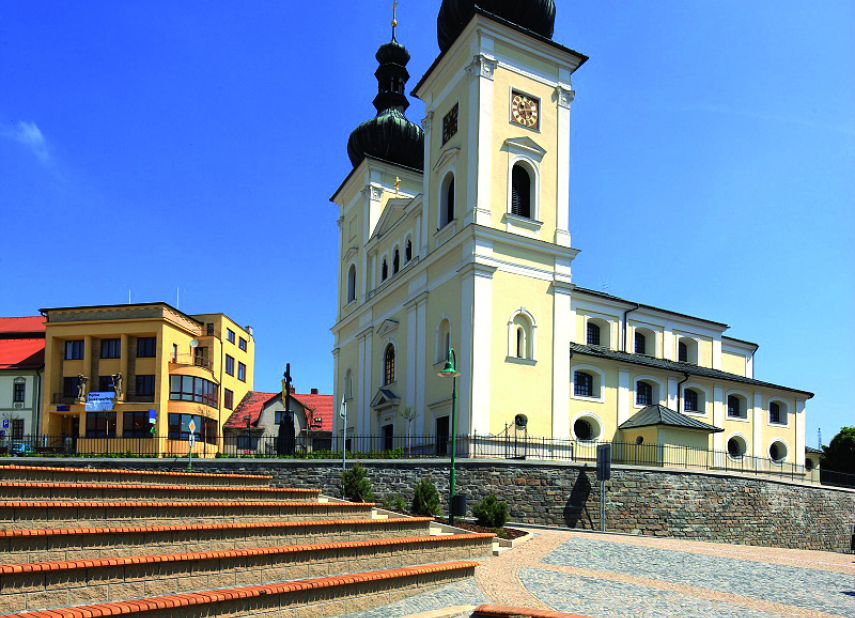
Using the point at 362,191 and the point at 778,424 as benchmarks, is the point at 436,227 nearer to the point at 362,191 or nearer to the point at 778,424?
the point at 362,191

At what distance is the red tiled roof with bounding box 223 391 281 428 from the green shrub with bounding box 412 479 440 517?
38297 millimetres

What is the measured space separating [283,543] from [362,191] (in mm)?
34544

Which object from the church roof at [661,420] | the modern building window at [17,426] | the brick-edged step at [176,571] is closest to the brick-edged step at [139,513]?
the brick-edged step at [176,571]

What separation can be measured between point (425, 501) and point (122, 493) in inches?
315

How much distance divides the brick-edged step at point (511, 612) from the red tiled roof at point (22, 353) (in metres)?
44.6

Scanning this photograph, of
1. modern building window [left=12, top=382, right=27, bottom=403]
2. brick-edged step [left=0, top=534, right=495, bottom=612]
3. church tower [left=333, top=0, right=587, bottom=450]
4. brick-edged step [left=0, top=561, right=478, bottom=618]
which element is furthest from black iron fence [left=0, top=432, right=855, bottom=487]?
brick-edged step [left=0, top=534, right=495, bottom=612]

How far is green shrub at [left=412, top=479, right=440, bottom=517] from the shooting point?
18516mm

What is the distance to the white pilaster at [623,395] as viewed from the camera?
35.9m

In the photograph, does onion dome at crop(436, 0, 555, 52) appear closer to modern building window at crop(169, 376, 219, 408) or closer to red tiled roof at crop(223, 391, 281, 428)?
modern building window at crop(169, 376, 219, 408)

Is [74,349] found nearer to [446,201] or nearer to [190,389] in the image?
[190,389]

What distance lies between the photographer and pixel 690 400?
40656 mm

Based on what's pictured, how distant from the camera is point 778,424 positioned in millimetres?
44000

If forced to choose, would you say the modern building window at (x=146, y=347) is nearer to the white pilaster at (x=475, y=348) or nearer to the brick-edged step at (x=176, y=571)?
the white pilaster at (x=475, y=348)

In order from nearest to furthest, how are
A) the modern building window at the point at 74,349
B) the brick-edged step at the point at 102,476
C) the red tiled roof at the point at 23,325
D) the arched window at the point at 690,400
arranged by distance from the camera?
the brick-edged step at the point at 102,476 < the arched window at the point at 690,400 < the modern building window at the point at 74,349 < the red tiled roof at the point at 23,325
